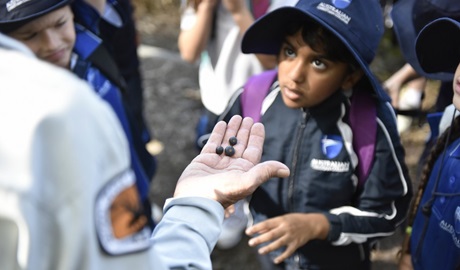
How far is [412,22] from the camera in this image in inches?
83.9

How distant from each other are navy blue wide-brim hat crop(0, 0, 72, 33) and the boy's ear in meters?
1.10

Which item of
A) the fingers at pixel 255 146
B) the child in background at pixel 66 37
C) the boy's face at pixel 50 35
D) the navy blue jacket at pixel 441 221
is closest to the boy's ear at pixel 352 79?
the navy blue jacket at pixel 441 221

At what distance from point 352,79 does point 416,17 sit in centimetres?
36

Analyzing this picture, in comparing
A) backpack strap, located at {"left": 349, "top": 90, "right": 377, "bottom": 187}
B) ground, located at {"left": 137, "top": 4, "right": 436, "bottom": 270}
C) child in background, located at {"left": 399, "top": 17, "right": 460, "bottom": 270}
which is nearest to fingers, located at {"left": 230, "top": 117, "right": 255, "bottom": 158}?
backpack strap, located at {"left": 349, "top": 90, "right": 377, "bottom": 187}

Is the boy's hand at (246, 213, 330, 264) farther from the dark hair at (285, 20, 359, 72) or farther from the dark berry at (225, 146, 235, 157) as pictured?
the dark hair at (285, 20, 359, 72)

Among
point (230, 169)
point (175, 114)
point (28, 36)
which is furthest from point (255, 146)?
point (175, 114)

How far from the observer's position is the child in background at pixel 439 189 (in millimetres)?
1754

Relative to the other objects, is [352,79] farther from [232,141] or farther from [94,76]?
[94,76]

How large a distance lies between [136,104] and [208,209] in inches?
80.1

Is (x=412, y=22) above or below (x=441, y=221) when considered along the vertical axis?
above

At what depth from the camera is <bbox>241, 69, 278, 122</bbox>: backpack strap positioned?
82.4 inches

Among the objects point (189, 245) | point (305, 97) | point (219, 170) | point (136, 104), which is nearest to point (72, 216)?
point (189, 245)

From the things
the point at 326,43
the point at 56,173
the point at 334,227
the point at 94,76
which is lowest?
the point at 334,227

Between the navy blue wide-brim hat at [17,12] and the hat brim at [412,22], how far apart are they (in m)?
1.35
